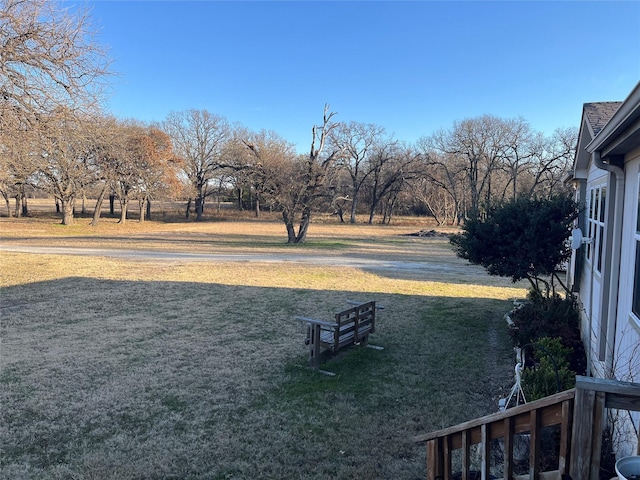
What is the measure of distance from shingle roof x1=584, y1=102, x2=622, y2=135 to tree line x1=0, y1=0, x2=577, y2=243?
2.10 meters

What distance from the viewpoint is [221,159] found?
45.0 m

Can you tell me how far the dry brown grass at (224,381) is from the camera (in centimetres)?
365

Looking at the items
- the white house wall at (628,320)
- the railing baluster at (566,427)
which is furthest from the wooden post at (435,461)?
the white house wall at (628,320)

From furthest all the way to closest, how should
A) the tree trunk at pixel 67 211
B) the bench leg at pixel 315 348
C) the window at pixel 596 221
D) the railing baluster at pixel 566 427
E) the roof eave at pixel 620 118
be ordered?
the tree trunk at pixel 67 211 → the bench leg at pixel 315 348 → the window at pixel 596 221 → the roof eave at pixel 620 118 → the railing baluster at pixel 566 427

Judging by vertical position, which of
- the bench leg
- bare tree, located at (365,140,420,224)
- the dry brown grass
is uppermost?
bare tree, located at (365,140,420,224)

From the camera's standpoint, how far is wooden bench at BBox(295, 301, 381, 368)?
18.9 feet

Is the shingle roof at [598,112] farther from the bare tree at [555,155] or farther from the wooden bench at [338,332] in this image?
the bare tree at [555,155]

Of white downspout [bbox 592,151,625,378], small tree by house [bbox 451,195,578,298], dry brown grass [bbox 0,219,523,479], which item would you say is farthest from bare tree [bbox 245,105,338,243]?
white downspout [bbox 592,151,625,378]

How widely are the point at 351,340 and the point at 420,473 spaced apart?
2878 mm

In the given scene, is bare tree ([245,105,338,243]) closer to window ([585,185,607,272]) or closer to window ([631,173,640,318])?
window ([585,185,607,272])

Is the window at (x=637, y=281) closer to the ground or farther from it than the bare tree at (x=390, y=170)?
closer to the ground

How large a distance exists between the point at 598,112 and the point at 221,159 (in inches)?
1666

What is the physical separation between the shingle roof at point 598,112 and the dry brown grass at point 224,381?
3.47 metres

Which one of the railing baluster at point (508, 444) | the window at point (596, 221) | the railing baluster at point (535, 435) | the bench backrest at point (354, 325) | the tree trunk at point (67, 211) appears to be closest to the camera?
the railing baluster at point (535, 435)
